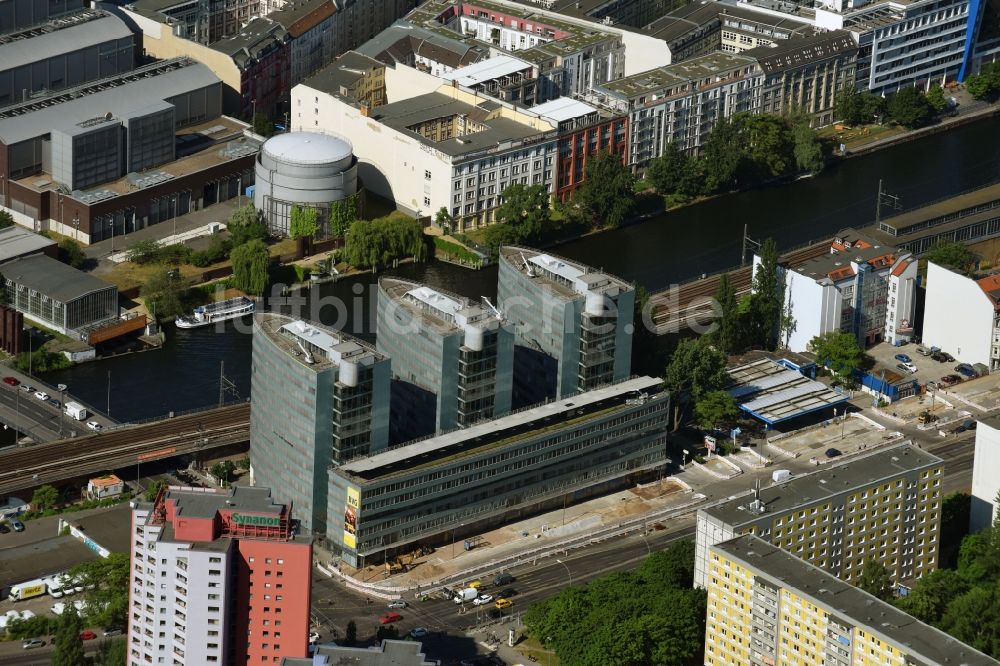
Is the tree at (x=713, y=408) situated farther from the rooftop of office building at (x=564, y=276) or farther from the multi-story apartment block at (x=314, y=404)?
the multi-story apartment block at (x=314, y=404)

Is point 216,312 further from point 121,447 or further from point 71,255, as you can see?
→ point 121,447

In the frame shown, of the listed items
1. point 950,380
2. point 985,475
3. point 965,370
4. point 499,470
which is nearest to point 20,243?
point 499,470

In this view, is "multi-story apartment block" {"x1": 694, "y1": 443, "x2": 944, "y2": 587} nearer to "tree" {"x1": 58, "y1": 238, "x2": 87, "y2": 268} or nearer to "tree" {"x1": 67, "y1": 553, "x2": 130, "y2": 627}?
"tree" {"x1": 67, "y1": 553, "x2": 130, "y2": 627}

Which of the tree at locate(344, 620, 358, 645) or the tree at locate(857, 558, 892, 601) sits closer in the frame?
the tree at locate(344, 620, 358, 645)

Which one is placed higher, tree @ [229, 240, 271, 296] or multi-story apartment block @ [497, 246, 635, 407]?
multi-story apartment block @ [497, 246, 635, 407]

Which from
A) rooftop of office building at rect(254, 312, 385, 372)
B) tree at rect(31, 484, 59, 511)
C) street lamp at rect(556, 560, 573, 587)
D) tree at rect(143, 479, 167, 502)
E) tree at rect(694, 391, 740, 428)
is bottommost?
street lamp at rect(556, 560, 573, 587)

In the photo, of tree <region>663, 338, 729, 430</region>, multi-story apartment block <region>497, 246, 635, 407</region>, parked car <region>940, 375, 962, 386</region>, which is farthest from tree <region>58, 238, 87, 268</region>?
parked car <region>940, 375, 962, 386</region>

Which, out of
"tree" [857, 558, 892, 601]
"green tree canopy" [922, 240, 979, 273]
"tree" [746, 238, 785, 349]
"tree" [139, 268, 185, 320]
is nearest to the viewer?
"tree" [857, 558, 892, 601]

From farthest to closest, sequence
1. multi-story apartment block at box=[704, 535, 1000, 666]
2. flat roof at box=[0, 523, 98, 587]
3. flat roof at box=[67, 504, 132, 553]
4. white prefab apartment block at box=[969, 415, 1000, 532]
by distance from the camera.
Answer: white prefab apartment block at box=[969, 415, 1000, 532] < flat roof at box=[67, 504, 132, 553] < flat roof at box=[0, 523, 98, 587] < multi-story apartment block at box=[704, 535, 1000, 666]
